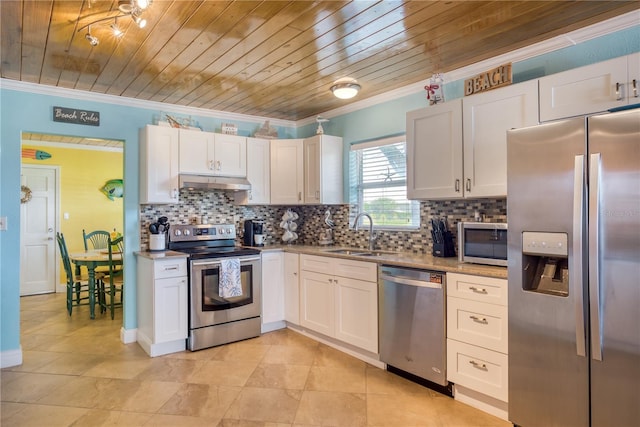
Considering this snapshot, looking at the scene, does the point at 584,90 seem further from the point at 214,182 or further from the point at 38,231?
the point at 38,231

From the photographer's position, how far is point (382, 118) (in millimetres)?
3766

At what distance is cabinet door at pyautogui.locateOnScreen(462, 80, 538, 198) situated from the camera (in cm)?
240

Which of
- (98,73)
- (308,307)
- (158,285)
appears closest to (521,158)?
(308,307)

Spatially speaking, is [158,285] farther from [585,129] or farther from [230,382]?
[585,129]

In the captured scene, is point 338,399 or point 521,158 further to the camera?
point 338,399

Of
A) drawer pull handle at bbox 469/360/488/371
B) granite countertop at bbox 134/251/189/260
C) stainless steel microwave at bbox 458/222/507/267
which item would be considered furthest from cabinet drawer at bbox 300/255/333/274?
drawer pull handle at bbox 469/360/488/371

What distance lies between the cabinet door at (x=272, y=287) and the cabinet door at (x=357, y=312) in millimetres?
857

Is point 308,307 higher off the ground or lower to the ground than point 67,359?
higher

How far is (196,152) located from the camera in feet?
12.8

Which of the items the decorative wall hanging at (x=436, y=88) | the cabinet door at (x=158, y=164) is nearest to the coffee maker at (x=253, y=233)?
the cabinet door at (x=158, y=164)

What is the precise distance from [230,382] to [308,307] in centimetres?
113

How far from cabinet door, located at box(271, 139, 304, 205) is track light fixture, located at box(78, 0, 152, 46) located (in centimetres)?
221

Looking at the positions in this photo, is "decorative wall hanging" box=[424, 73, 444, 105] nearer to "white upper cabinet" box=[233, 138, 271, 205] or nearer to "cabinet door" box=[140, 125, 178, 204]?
"white upper cabinet" box=[233, 138, 271, 205]

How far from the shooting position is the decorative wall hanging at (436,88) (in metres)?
3.01
